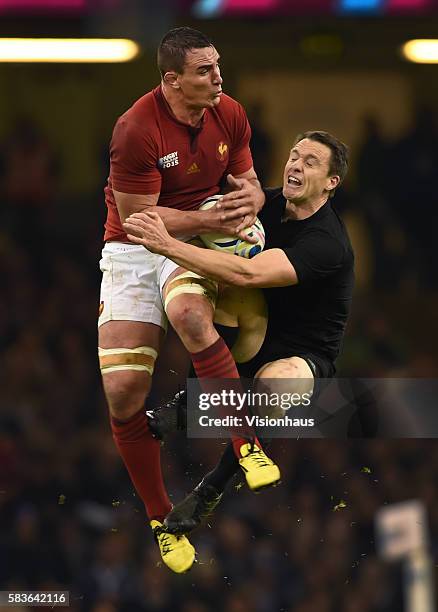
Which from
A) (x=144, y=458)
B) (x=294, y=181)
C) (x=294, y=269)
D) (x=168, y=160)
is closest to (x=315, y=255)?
(x=294, y=269)

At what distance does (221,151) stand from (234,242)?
16.9 inches

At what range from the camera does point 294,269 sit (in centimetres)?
649

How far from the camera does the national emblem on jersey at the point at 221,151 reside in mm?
6605

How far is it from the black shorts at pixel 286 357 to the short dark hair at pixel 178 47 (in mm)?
1409

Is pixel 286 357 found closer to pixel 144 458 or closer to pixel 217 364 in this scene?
pixel 217 364

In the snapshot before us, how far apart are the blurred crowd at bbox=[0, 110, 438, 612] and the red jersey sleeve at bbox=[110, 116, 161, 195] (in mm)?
4301

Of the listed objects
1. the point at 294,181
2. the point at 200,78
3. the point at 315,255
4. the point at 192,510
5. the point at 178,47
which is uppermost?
the point at 178,47

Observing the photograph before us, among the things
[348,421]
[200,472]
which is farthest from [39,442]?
[348,421]

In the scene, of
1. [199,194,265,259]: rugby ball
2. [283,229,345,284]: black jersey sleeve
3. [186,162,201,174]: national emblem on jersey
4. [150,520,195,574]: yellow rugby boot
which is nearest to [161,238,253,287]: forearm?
[199,194,265,259]: rugby ball

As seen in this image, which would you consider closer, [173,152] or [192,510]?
[173,152]

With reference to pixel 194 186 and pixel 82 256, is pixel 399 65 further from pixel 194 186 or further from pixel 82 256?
pixel 194 186

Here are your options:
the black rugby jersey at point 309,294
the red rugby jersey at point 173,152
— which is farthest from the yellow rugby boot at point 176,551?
the red rugby jersey at point 173,152

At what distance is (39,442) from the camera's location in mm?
14156

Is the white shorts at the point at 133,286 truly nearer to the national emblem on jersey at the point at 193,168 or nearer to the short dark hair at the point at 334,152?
the national emblem on jersey at the point at 193,168
